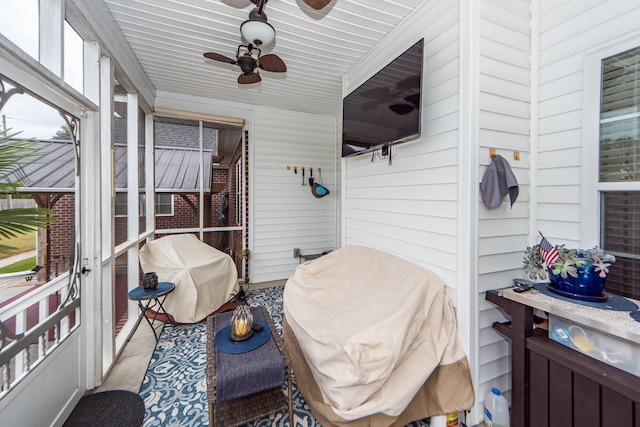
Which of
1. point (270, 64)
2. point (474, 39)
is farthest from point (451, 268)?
point (270, 64)

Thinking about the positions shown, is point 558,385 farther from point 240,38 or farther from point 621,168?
point 240,38

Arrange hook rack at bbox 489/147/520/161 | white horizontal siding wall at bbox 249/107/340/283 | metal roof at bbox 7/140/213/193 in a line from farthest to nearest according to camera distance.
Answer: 1. white horizontal siding wall at bbox 249/107/340/283
2. hook rack at bbox 489/147/520/161
3. metal roof at bbox 7/140/213/193

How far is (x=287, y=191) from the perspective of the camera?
15.1 ft

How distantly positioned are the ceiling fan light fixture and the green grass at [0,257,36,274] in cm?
198

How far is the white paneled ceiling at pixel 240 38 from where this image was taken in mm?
2141

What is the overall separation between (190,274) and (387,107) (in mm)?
2852

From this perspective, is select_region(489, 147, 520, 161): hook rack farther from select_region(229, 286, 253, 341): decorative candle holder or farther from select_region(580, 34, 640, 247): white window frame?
select_region(229, 286, 253, 341): decorative candle holder

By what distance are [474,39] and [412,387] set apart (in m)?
2.28

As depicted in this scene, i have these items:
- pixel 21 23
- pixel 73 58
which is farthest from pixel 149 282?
pixel 21 23

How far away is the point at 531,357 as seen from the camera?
5.01 ft

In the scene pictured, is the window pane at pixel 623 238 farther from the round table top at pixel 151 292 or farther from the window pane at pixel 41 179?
the round table top at pixel 151 292

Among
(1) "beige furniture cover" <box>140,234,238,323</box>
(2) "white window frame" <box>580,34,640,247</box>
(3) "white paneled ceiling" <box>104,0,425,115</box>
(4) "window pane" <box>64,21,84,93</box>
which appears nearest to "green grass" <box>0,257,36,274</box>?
(4) "window pane" <box>64,21,84,93</box>

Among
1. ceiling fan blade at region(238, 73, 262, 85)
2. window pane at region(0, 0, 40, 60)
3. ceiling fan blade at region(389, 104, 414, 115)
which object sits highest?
ceiling fan blade at region(238, 73, 262, 85)

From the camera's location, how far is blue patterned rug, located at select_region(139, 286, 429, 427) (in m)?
1.78
